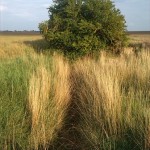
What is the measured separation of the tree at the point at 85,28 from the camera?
1712 centimetres

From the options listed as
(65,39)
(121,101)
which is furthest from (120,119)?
(65,39)

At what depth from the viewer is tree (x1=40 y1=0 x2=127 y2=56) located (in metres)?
17.1

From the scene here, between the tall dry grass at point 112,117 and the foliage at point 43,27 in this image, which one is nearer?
the tall dry grass at point 112,117

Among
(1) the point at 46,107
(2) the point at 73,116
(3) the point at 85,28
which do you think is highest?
(3) the point at 85,28

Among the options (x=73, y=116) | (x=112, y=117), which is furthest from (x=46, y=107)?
(x=112, y=117)

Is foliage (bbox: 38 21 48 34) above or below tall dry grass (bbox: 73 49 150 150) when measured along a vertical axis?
above

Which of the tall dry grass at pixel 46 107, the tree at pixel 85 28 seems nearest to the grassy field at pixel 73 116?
the tall dry grass at pixel 46 107

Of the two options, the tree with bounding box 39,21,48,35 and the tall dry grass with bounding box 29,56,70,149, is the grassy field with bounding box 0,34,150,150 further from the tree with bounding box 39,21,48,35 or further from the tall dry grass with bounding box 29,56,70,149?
the tree with bounding box 39,21,48,35

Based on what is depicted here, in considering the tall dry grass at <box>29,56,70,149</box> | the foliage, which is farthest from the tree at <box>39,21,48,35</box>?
the tall dry grass at <box>29,56,70,149</box>

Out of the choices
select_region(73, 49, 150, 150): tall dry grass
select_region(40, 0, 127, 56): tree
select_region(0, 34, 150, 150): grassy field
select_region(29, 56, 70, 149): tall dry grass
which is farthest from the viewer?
select_region(40, 0, 127, 56): tree

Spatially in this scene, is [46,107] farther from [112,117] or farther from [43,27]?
[43,27]

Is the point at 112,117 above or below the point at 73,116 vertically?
above

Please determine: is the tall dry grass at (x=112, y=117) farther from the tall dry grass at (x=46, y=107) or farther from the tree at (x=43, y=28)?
the tree at (x=43, y=28)

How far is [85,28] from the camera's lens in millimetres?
17141
